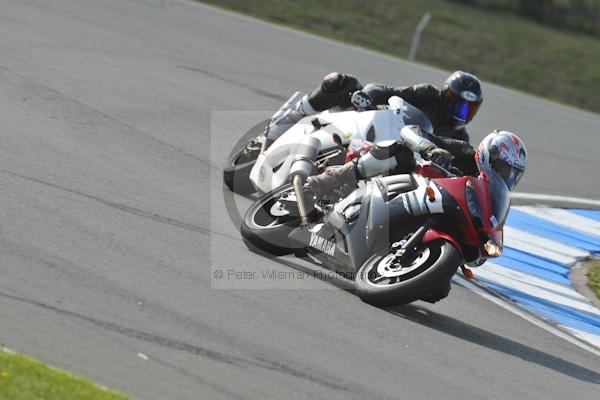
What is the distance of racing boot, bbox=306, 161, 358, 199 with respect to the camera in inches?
307

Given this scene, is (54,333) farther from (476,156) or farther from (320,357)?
(476,156)

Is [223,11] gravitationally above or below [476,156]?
below

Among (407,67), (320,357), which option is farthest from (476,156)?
(407,67)

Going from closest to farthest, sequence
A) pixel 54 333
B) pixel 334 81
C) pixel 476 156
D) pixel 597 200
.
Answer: pixel 54 333 < pixel 476 156 < pixel 334 81 < pixel 597 200

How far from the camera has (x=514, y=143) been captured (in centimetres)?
754

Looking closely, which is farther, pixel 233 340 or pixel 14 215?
pixel 14 215

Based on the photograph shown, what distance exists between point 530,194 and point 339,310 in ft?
22.1

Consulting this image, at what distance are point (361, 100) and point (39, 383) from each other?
453 cm

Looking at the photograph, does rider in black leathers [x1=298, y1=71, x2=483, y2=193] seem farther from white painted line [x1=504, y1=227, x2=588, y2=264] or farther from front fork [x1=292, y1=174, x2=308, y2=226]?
white painted line [x1=504, y1=227, x2=588, y2=264]

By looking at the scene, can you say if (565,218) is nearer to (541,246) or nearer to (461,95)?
(541,246)

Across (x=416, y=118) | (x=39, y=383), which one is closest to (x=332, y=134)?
(x=416, y=118)

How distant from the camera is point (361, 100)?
28.1ft

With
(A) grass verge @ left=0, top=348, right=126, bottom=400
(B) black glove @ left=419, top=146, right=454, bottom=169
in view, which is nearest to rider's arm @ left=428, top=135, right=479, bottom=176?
(B) black glove @ left=419, top=146, right=454, bottom=169

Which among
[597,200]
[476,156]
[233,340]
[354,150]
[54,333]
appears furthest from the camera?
[597,200]
